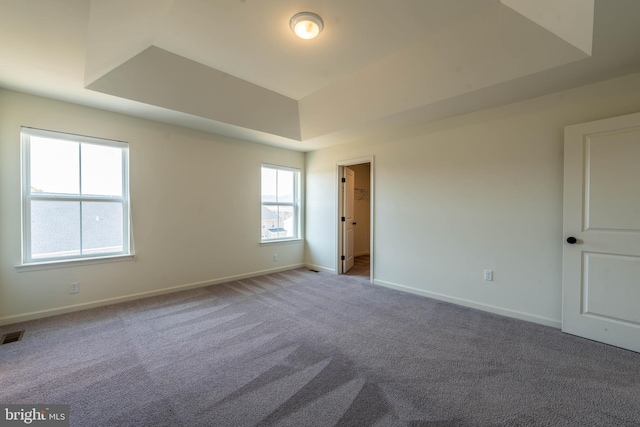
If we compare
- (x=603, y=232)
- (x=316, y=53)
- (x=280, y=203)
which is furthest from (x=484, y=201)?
(x=280, y=203)

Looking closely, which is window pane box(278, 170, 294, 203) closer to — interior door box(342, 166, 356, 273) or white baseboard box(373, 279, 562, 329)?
interior door box(342, 166, 356, 273)

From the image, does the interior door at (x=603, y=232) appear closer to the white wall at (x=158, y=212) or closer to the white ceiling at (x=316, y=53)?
the white ceiling at (x=316, y=53)

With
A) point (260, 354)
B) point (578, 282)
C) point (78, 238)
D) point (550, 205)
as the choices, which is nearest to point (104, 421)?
point (260, 354)

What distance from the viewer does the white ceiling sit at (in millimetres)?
1902

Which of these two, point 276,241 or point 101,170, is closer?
point 101,170

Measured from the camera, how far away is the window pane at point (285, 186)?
16.9 feet

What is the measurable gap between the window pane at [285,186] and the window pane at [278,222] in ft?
0.59

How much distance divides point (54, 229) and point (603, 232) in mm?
5684

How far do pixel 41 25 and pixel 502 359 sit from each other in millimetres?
4301

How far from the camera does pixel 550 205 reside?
8.94ft

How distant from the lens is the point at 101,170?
3264 millimetres

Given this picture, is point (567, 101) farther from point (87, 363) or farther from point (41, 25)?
point (87, 363)

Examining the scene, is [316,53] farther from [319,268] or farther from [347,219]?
[319,268]

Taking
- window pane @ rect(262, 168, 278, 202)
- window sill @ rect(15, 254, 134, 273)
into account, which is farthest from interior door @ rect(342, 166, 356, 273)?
window sill @ rect(15, 254, 134, 273)
